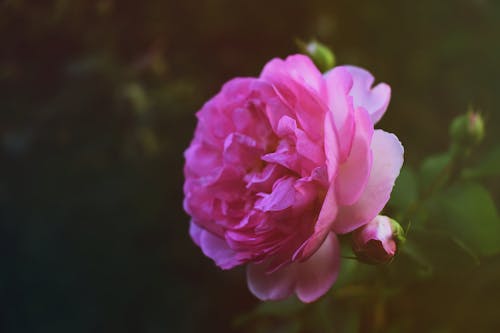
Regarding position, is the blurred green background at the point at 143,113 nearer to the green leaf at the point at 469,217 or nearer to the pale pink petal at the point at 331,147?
the green leaf at the point at 469,217

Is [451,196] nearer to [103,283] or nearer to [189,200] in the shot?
[189,200]

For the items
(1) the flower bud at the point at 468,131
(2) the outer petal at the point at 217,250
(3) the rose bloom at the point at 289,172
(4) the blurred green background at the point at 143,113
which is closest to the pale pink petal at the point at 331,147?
(3) the rose bloom at the point at 289,172

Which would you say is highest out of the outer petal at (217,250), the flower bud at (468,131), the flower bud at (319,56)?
the flower bud at (319,56)

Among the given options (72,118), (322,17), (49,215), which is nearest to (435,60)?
(322,17)

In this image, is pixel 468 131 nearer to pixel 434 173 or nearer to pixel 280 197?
pixel 434 173

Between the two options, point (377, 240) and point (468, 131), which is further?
point (468, 131)

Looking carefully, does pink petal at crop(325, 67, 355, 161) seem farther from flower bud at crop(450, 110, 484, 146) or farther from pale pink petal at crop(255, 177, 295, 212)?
flower bud at crop(450, 110, 484, 146)

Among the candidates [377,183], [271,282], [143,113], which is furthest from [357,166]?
[143,113]

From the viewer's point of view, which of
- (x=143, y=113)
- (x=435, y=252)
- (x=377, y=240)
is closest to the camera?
(x=377, y=240)

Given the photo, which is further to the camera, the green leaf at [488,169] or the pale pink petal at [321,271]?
the green leaf at [488,169]
